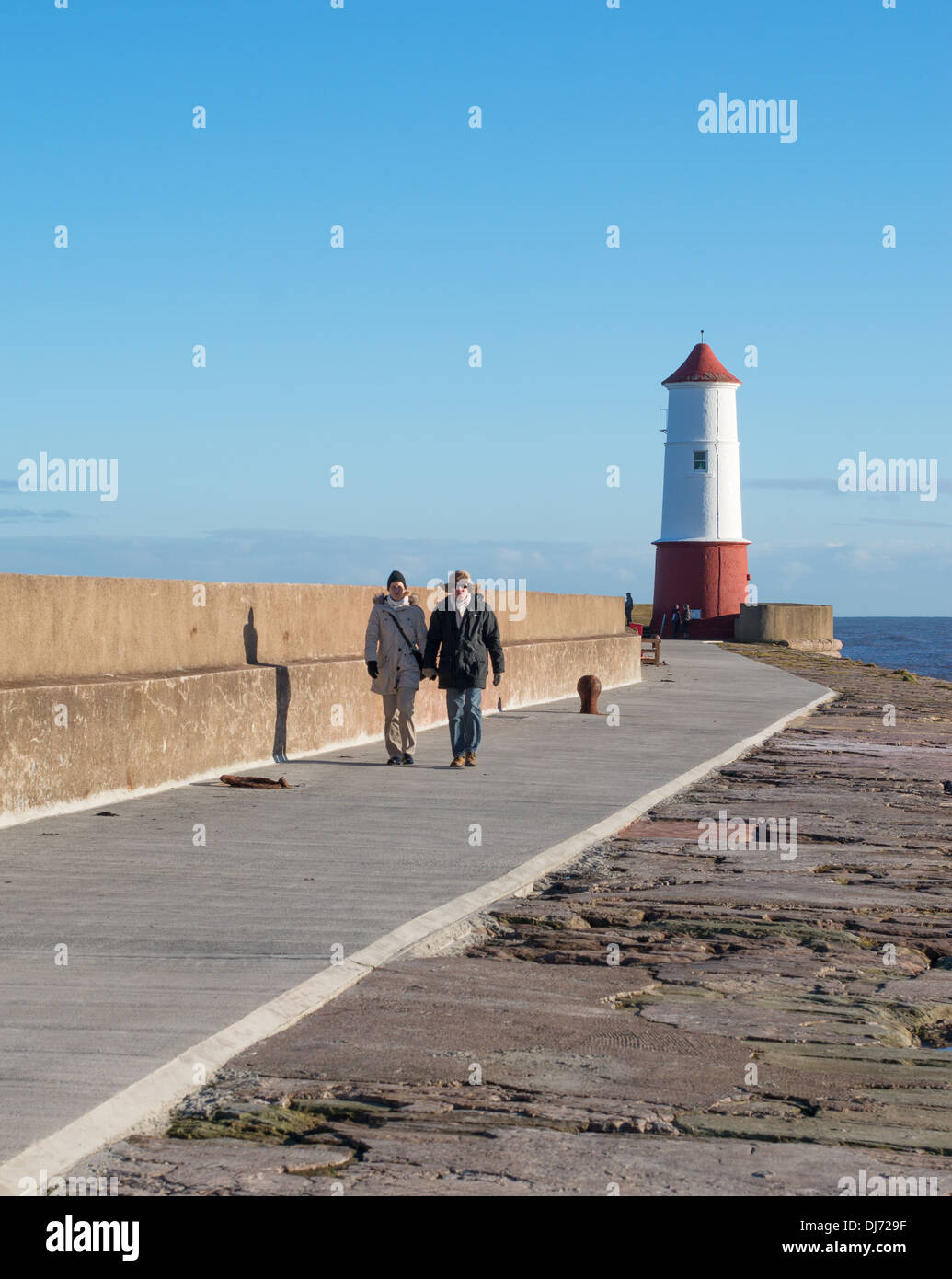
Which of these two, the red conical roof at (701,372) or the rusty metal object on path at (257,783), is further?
the red conical roof at (701,372)

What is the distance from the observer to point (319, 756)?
14398 mm

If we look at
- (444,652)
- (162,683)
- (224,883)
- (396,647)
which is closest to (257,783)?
(162,683)

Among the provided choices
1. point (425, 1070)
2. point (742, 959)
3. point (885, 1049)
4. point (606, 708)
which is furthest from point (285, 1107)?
point (606, 708)

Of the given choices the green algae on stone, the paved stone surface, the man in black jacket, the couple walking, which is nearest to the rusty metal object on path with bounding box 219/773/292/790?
the couple walking

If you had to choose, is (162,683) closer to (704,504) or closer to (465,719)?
(465,719)

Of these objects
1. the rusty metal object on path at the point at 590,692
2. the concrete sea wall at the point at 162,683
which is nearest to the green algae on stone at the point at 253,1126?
the concrete sea wall at the point at 162,683

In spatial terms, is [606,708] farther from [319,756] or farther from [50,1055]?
[50,1055]

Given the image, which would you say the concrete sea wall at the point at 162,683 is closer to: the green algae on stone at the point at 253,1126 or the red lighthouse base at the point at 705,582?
the green algae on stone at the point at 253,1126

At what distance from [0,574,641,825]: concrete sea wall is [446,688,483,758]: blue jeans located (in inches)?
59.3

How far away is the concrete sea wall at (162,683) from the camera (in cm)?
1006

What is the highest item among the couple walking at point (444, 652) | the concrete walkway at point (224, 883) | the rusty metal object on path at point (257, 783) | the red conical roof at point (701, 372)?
the red conical roof at point (701, 372)

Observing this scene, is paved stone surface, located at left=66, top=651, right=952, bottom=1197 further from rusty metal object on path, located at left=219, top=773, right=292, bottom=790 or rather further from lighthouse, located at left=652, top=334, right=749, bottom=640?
lighthouse, located at left=652, top=334, right=749, bottom=640

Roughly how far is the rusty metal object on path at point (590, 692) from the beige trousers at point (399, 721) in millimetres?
6378

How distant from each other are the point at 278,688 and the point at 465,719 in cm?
164
